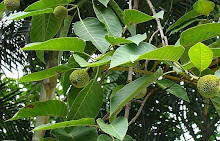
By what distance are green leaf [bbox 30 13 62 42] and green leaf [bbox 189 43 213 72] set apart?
450 millimetres

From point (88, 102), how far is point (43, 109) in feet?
0.29

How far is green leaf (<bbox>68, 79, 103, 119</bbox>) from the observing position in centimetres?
70

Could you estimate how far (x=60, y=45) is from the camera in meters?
0.56

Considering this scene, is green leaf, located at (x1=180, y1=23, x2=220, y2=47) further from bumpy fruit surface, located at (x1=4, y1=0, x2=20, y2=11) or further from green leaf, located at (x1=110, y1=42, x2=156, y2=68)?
bumpy fruit surface, located at (x1=4, y1=0, x2=20, y2=11)

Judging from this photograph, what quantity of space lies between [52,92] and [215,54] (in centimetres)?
61

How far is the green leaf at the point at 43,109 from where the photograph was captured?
65 cm

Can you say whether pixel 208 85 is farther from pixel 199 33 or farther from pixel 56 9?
pixel 56 9

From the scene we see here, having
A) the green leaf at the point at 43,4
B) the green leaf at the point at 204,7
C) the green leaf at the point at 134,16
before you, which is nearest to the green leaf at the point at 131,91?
the green leaf at the point at 134,16

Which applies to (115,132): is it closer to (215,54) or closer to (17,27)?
(215,54)

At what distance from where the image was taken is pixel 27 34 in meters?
1.38

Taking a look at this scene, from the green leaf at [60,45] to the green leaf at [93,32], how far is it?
2.3 inches

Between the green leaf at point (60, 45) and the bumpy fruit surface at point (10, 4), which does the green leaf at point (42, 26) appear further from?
the green leaf at point (60, 45)

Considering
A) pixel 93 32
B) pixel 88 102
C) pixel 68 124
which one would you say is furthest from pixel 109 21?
pixel 68 124

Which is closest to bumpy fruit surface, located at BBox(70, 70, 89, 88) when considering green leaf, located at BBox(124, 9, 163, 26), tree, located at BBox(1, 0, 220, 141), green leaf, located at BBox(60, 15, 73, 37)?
tree, located at BBox(1, 0, 220, 141)
